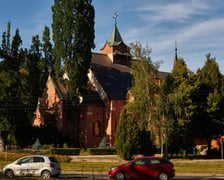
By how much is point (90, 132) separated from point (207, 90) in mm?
18351

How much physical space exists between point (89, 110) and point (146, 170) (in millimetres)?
30850

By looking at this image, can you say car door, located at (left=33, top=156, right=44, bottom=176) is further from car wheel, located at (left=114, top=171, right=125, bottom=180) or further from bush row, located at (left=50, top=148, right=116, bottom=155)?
bush row, located at (left=50, top=148, right=116, bottom=155)

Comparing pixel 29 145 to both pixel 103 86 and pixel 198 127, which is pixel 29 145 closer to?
pixel 103 86

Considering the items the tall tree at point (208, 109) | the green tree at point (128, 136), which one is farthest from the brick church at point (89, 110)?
the green tree at point (128, 136)

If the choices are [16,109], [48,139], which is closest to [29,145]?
[48,139]

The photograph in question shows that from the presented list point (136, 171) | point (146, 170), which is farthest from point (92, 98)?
point (146, 170)

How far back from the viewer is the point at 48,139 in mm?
49656

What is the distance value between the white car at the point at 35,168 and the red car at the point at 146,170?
3374mm

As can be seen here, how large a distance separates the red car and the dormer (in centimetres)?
4092

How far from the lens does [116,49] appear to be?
6266 centimetres

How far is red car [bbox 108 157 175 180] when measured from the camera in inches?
826

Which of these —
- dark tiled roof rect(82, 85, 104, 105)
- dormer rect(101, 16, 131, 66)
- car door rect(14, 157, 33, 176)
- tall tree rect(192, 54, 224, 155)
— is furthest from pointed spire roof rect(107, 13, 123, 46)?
car door rect(14, 157, 33, 176)

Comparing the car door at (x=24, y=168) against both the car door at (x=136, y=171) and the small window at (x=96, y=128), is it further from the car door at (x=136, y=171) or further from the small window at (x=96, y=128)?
the small window at (x=96, y=128)

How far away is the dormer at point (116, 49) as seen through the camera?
61.9 metres
